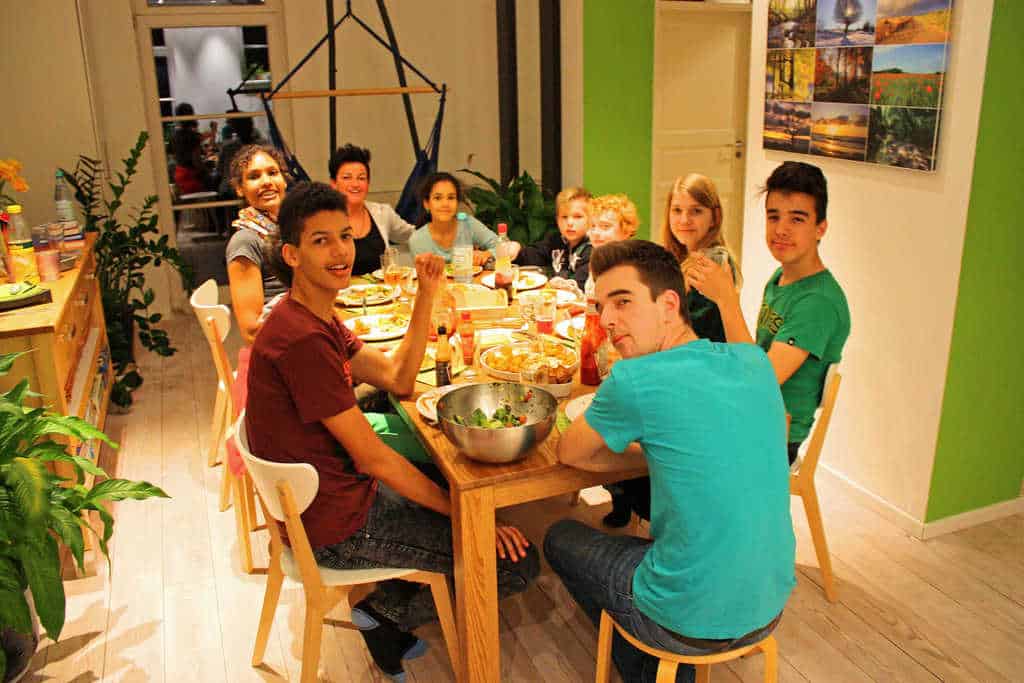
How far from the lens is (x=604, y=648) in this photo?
209cm

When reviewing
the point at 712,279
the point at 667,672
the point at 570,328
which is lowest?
the point at 667,672

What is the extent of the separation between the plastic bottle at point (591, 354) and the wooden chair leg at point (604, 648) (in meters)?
0.65

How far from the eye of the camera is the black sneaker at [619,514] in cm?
303

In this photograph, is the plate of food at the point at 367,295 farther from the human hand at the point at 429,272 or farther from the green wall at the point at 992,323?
the green wall at the point at 992,323

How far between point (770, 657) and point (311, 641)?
1086 mm

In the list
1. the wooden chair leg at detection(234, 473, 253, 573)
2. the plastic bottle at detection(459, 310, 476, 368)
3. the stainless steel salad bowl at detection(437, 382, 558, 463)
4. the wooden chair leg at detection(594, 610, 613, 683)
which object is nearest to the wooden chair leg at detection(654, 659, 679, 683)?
the wooden chair leg at detection(594, 610, 613, 683)

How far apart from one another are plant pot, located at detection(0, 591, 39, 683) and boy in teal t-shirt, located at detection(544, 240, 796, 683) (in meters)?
1.61

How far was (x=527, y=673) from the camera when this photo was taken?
2.39m

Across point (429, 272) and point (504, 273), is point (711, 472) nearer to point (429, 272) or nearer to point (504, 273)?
point (429, 272)

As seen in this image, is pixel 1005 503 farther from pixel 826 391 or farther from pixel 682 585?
pixel 682 585

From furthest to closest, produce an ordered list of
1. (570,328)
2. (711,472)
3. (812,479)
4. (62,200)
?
1. (62,200)
2. (570,328)
3. (812,479)
4. (711,472)

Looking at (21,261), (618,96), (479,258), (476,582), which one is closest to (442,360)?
(476,582)

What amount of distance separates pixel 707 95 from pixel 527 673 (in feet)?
15.6

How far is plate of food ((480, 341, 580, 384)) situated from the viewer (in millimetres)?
2338
